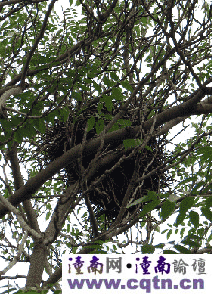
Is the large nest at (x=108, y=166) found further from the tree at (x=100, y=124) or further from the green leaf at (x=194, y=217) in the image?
the green leaf at (x=194, y=217)

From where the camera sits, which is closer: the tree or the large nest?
the tree

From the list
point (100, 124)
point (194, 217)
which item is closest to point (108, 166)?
point (100, 124)

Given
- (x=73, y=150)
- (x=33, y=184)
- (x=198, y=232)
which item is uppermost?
(x=73, y=150)

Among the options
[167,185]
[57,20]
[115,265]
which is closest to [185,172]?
[167,185]

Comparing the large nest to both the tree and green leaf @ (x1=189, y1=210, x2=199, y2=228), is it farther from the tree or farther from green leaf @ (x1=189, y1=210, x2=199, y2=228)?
green leaf @ (x1=189, y1=210, x2=199, y2=228)

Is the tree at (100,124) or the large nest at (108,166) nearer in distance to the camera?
the tree at (100,124)

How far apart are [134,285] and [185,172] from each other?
10.6 feet

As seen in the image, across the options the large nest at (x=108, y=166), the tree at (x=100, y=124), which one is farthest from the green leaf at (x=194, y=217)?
the large nest at (x=108, y=166)

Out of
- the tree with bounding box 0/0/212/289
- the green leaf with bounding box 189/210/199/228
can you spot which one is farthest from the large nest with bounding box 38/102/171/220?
the green leaf with bounding box 189/210/199/228

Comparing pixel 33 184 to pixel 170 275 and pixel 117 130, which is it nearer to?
pixel 117 130

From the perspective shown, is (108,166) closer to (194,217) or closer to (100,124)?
(100,124)

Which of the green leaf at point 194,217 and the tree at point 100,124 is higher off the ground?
the tree at point 100,124

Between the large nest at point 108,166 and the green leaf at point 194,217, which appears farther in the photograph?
the large nest at point 108,166

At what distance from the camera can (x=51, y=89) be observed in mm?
2570
